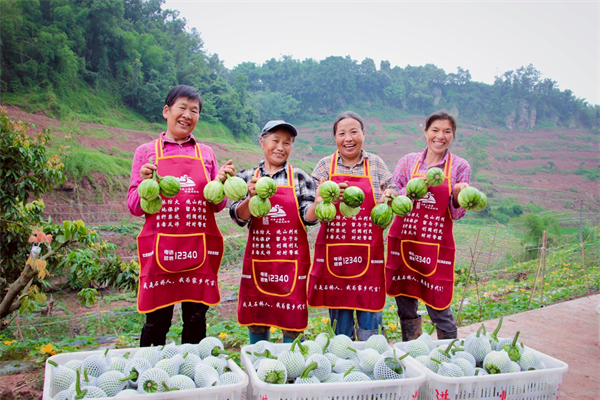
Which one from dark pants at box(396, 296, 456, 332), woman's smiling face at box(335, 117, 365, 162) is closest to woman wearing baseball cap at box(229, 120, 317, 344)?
woman's smiling face at box(335, 117, 365, 162)

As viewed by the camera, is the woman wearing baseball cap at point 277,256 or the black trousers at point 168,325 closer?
the black trousers at point 168,325

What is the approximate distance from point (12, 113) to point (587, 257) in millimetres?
32563

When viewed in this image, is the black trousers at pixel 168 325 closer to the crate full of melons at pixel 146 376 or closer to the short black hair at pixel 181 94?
the crate full of melons at pixel 146 376

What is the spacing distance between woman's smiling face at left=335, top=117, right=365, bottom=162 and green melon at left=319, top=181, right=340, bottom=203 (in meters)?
0.52

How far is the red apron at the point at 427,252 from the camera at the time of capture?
410 centimetres

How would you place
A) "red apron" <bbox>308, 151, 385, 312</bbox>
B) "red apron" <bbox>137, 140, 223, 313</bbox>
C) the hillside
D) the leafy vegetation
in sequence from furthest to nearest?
the leafy vegetation, the hillside, "red apron" <bbox>308, 151, 385, 312</bbox>, "red apron" <bbox>137, 140, 223, 313</bbox>

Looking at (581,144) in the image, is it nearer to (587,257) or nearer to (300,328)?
(587,257)

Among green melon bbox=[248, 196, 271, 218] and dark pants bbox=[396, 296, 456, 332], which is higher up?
green melon bbox=[248, 196, 271, 218]

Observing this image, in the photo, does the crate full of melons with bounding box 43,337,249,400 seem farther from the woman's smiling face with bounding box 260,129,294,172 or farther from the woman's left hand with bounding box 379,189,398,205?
the woman's left hand with bounding box 379,189,398,205

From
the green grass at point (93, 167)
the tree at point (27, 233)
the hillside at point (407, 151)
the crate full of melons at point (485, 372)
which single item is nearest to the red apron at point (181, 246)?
the tree at point (27, 233)

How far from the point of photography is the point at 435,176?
3.93m

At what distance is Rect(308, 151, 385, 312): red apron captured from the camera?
4.03m

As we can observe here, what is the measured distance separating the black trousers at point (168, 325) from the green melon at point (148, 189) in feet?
3.31

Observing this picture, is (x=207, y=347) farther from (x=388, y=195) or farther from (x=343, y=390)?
(x=388, y=195)
